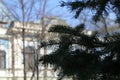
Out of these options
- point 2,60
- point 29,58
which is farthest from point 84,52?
point 2,60

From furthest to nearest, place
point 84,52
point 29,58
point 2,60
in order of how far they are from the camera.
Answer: point 2,60 → point 29,58 → point 84,52

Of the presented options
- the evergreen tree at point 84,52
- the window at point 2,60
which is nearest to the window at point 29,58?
the window at point 2,60

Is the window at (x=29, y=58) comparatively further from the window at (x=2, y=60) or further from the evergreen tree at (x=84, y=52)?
the evergreen tree at (x=84, y=52)

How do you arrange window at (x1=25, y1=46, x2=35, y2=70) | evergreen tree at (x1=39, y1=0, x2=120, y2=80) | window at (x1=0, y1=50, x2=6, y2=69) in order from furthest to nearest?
1. window at (x1=0, y1=50, x2=6, y2=69)
2. window at (x1=25, y1=46, x2=35, y2=70)
3. evergreen tree at (x1=39, y1=0, x2=120, y2=80)

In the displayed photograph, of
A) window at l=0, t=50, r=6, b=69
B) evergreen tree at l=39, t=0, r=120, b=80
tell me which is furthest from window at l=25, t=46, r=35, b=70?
evergreen tree at l=39, t=0, r=120, b=80

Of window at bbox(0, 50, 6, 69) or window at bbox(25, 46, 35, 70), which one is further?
window at bbox(0, 50, 6, 69)

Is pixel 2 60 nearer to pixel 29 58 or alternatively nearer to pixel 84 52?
pixel 29 58

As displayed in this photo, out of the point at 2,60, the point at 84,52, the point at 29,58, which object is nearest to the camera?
the point at 84,52

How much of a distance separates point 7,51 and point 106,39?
31.5 m

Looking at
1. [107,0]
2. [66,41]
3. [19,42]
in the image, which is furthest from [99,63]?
[19,42]

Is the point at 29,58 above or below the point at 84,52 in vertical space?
below

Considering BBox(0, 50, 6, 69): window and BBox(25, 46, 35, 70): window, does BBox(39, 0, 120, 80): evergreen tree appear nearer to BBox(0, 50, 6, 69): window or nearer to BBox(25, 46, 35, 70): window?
BBox(25, 46, 35, 70): window

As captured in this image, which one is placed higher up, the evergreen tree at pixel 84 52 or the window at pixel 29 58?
the evergreen tree at pixel 84 52

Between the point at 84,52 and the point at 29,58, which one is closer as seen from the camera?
the point at 84,52
